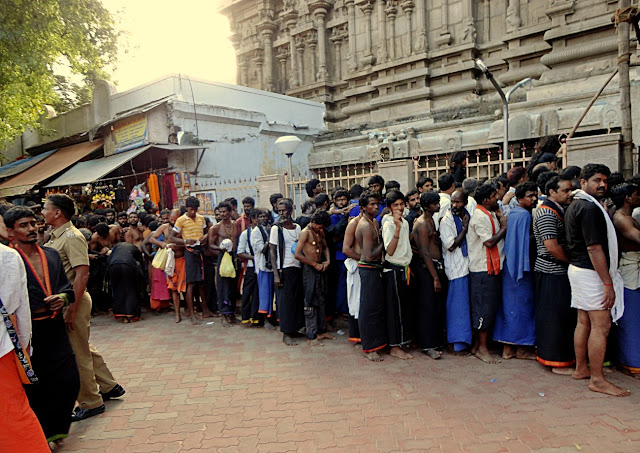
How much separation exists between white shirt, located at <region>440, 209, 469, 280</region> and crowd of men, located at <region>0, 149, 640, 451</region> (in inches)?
0.6

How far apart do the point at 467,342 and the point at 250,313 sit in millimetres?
3147

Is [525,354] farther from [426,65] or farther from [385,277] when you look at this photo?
[426,65]

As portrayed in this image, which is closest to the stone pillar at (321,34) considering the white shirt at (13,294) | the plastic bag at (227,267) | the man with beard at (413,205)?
the plastic bag at (227,267)

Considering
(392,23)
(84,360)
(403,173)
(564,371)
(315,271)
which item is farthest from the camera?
(392,23)

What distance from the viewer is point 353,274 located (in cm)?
507

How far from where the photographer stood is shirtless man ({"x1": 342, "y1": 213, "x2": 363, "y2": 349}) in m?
4.92

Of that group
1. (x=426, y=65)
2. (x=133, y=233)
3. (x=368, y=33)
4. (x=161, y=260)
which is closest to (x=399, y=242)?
(x=161, y=260)

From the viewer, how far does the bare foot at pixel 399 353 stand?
4719 mm

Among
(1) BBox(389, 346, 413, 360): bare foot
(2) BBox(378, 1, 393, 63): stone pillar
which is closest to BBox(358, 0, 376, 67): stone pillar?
(2) BBox(378, 1, 393, 63): stone pillar

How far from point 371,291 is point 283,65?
18.7 metres

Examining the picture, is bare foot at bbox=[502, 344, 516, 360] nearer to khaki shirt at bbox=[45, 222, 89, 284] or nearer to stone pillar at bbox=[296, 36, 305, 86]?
khaki shirt at bbox=[45, 222, 89, 284]

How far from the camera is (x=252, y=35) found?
21672 mm

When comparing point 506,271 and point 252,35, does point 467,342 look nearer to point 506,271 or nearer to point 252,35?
point 506,271

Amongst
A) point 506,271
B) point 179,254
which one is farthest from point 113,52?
point 506,271
